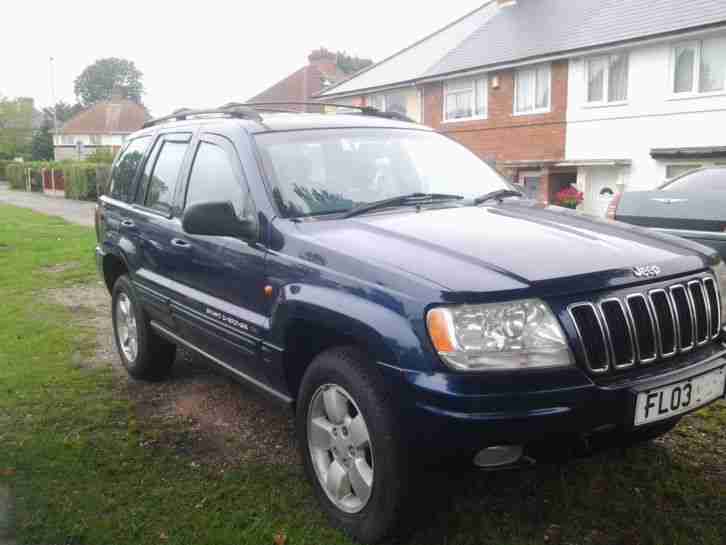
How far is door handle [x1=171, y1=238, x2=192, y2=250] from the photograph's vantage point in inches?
167

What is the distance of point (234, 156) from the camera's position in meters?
3.93

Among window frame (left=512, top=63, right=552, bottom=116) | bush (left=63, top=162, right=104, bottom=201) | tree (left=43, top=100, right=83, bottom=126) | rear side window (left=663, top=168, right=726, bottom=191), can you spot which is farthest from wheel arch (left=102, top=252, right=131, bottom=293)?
tree (left=43, top=100, right=83, bottom=126)

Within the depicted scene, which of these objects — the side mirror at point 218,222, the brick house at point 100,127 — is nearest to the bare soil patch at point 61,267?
the side mirror at point 218,222

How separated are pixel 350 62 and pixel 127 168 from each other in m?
63.2

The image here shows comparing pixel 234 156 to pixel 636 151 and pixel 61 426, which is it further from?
pixel 636 151

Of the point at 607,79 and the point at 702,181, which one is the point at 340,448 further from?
the point at 607,79

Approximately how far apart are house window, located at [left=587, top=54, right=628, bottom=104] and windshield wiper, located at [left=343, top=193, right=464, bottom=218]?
1785cm

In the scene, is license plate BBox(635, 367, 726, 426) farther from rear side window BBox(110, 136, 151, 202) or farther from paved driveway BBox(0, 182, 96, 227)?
paved driveway BBox(0, 182, 96, 227)

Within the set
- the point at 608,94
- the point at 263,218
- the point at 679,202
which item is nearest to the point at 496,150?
the point at 608,94

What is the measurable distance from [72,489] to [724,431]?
3.63m

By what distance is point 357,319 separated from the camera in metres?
2.86

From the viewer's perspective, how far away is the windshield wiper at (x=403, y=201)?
3621mm

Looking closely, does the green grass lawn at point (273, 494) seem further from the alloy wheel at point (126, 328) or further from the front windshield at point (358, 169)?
the front windshield at point (358, 169)

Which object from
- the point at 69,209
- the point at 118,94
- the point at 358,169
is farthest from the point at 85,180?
the point at 118,94
